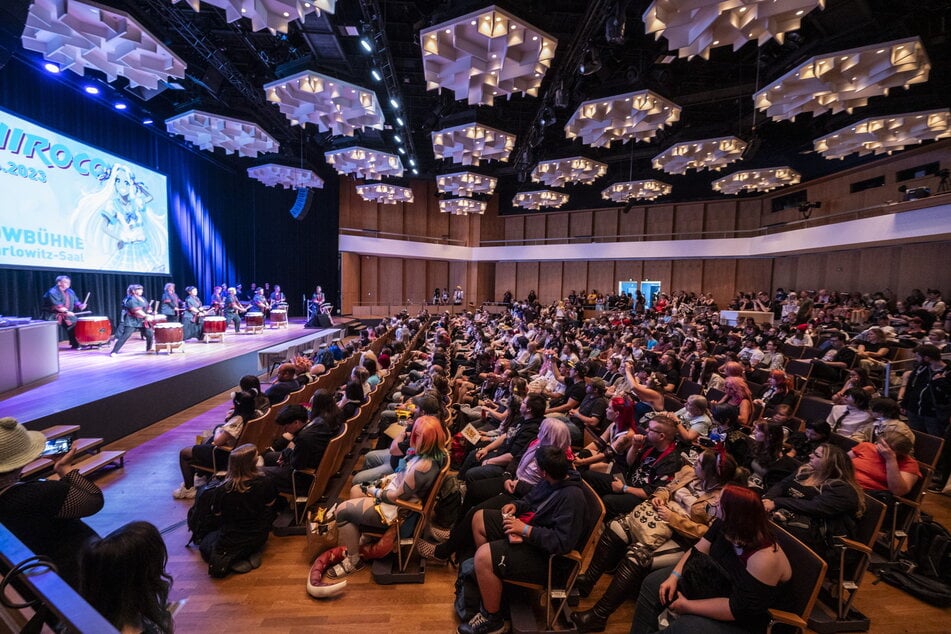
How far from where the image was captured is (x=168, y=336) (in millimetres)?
7832

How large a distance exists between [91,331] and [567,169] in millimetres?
11170

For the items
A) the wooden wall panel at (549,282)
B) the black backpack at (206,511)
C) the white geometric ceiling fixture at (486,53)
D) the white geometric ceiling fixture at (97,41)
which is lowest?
the black backpack at (206,511)

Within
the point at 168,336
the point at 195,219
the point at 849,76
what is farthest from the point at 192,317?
the point at 849,76

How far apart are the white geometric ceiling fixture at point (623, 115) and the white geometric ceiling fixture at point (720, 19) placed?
1568 millimetres

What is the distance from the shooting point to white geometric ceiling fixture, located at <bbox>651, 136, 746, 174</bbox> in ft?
29.6

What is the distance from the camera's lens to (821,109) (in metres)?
6.87

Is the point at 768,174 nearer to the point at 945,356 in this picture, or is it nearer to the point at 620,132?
the point at 620,132

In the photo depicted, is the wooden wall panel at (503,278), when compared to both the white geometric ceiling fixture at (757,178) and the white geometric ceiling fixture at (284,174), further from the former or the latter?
the white geometric ceiling fixture at (284,174)

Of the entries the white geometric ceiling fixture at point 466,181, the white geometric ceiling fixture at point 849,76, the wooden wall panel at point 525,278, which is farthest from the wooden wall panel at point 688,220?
the white geometric ceiling fixture at point 849,76

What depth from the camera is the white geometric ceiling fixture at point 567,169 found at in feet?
34.3

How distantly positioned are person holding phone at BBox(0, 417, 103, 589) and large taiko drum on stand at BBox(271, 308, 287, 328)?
12218mm

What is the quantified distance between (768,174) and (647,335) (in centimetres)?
716

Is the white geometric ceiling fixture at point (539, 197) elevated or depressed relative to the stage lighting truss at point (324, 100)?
elevated

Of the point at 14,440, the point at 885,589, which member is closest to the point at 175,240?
the point at 14,440
